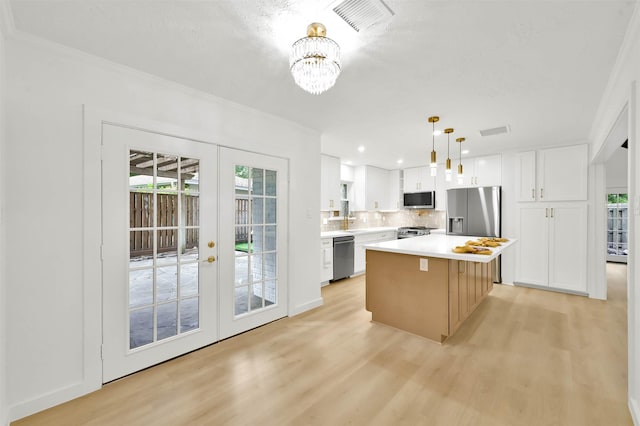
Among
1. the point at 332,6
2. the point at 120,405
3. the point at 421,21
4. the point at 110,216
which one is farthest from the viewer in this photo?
the point at 110,216

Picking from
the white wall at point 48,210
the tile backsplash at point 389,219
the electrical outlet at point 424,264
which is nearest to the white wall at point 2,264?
the white wall at point 48,210

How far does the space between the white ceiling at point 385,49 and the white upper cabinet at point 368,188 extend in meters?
3.01

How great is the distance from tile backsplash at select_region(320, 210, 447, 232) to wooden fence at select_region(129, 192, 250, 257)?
328 cm

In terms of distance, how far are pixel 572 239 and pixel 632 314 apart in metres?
3.16

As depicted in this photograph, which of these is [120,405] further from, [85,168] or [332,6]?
[332,6]

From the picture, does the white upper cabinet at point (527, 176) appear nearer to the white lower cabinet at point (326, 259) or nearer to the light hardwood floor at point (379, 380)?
the light hardwood floor at point (379, 380)

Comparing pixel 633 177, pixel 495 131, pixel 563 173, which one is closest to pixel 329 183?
pixel 495 131

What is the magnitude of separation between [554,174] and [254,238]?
472 centimetres

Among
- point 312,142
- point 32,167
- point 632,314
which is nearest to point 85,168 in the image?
point 32,167

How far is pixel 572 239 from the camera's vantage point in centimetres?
421

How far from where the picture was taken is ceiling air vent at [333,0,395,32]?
4.71 feet

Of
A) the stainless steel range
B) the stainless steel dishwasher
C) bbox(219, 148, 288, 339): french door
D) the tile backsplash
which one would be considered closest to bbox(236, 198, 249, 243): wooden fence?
bbox(219, 148, 288, 339): french door

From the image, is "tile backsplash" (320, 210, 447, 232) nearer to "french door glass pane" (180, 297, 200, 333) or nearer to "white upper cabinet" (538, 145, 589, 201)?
"white upper cabinet" (538, 145, 589, 201)

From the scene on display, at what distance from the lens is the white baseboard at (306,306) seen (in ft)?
11.0
